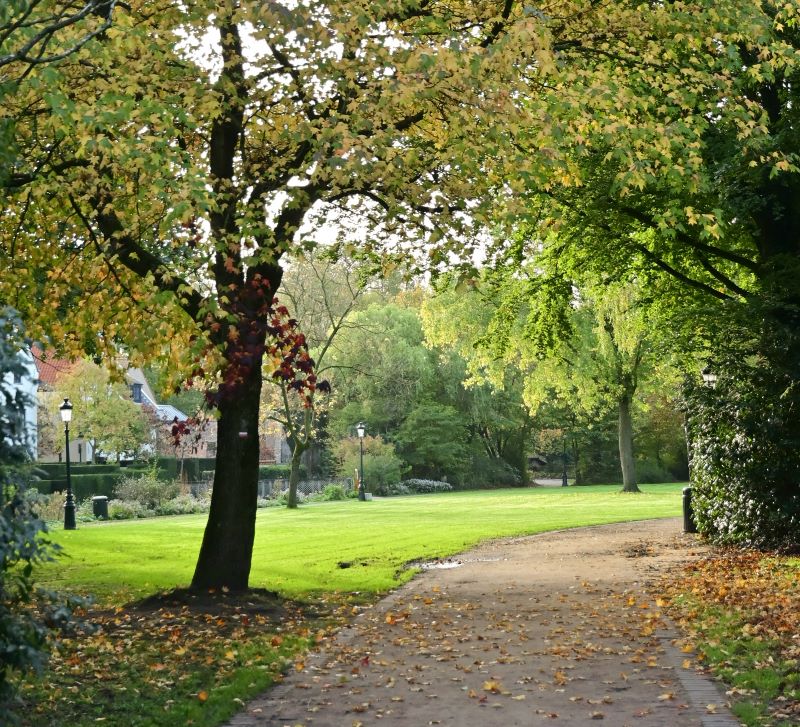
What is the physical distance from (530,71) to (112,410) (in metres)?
38.8

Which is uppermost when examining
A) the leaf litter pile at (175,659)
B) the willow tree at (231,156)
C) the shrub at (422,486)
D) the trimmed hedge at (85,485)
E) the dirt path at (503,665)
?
the willow tree at (231,156)

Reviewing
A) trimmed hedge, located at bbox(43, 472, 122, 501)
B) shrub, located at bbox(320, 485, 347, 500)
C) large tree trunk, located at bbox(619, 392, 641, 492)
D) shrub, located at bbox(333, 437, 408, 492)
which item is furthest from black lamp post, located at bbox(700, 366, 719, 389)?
shrub, located at bbox(333, 437, 408, 492)

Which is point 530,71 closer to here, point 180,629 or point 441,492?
point 180,629

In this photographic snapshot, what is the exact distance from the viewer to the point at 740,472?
53.6 ft

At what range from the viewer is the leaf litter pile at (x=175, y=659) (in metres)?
7.08

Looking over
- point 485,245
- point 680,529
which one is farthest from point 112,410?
point 485,245

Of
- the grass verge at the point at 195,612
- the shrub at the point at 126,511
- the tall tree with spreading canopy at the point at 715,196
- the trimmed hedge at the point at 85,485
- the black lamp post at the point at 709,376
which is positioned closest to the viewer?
the grass verge at the point at 195,612

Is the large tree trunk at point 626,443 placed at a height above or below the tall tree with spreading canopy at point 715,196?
below

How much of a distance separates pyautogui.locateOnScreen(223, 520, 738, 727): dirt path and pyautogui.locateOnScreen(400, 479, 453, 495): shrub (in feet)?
148

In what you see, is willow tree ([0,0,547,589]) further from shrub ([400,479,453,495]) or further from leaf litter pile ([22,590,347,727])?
shrub ([400,479,453,495])

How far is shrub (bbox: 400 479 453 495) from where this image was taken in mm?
59659

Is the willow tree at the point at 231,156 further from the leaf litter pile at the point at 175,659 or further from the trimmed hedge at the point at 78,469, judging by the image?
the trimmed hedge at the point at 78,469

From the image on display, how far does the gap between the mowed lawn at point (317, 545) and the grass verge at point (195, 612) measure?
0.04m

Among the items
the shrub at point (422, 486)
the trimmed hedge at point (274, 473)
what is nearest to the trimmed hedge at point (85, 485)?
the trimmed hedge at point (274, 473)
